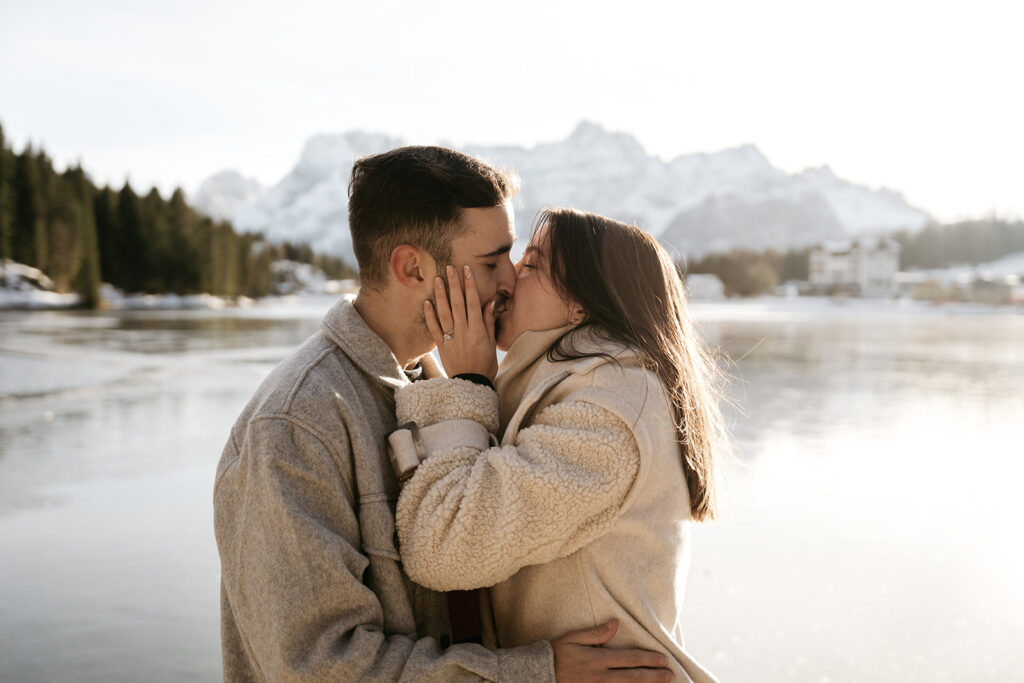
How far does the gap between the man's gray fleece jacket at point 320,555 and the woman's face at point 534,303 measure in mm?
491

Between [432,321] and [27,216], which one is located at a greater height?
[27,216]

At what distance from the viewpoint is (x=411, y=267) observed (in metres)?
2.08

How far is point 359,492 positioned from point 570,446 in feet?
1.61

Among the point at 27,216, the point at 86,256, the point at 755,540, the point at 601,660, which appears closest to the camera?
the point at 601,660

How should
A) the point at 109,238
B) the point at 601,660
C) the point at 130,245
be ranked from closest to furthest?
the point at 601,660 → the point at 109,238 → the point at 130,245

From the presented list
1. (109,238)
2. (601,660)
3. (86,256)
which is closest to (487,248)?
(601,660)

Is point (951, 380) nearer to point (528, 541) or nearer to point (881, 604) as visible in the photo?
point (881, 604)

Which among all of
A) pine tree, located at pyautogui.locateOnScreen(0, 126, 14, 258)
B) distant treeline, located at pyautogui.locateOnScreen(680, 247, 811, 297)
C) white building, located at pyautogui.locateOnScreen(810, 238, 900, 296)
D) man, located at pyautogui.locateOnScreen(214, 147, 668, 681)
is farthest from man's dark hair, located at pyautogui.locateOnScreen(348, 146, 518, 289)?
distant treeline, located at pyautogui.locateOnScreen(680, 247, 811, 297)

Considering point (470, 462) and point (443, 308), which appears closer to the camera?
point (470, 462)

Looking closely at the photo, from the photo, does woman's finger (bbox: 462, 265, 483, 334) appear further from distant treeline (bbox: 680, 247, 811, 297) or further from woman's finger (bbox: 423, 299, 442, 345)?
distant treeline (bbox: 680, 247, 811, 297)

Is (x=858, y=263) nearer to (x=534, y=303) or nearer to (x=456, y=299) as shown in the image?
(x=534, y=303)

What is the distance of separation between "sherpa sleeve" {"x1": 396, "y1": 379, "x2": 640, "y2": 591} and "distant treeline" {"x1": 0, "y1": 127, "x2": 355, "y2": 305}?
50746mm

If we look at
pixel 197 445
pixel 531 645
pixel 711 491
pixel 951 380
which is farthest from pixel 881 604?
pixel 951 380

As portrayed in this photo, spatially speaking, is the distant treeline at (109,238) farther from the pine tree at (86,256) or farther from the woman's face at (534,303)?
the woman's face at (534,303)
